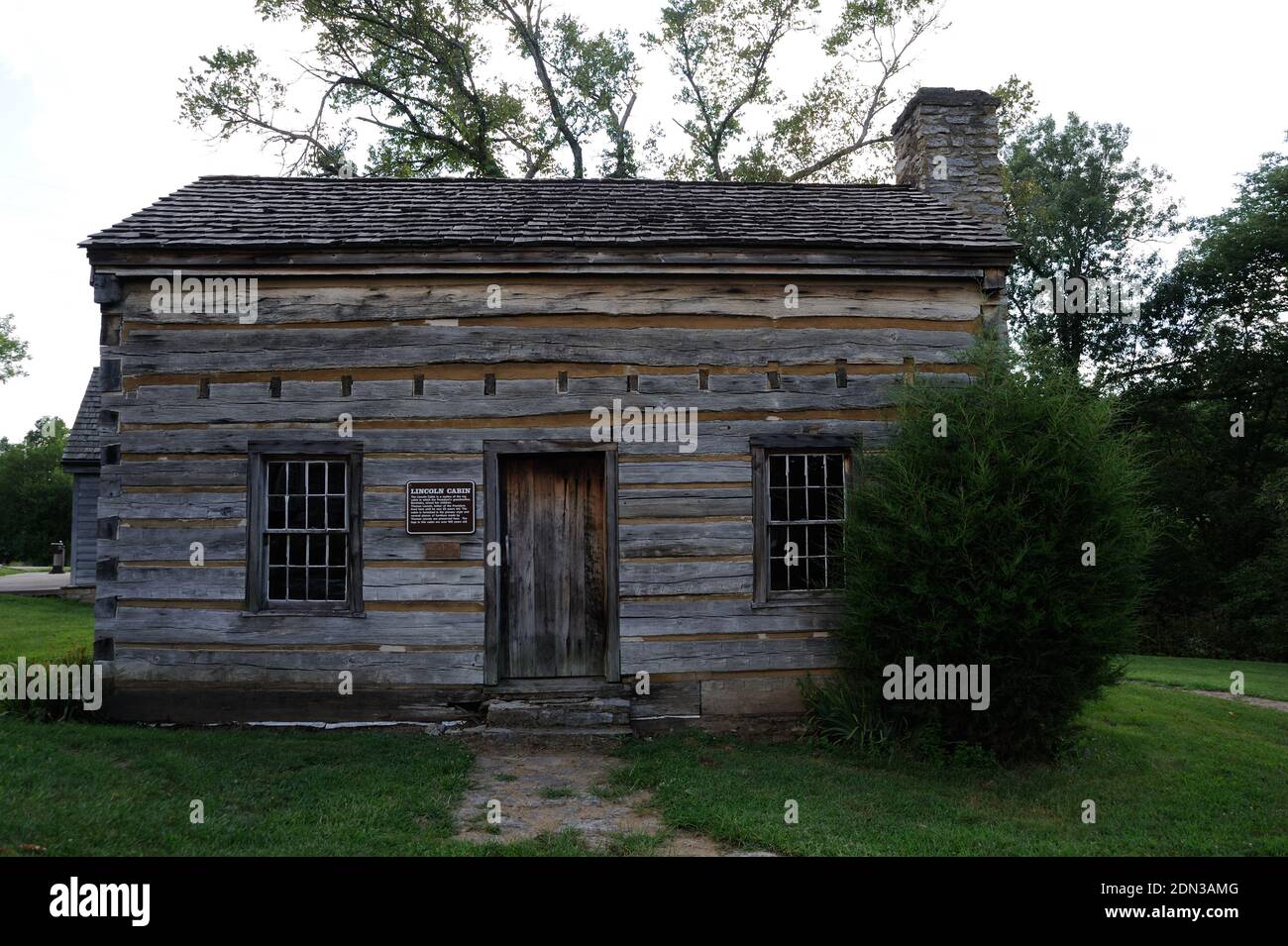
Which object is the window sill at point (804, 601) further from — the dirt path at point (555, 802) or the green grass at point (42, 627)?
the green grass at point (42, 627)

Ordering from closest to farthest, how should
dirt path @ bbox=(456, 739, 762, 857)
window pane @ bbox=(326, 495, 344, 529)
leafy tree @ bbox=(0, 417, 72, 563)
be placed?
1. dirt path @ bbox=(456, 739, 762, 857)
2. window pane @ bbox=(326, 495, 344, 529)
3. leafy tree @ bbox=(0, 417, 72, 563)

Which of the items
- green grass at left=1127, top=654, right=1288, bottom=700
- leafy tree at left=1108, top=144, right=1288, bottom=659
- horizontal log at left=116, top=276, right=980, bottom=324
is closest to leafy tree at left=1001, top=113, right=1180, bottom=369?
leafy tree at left=1108, top=144, right=1288, bottom=659

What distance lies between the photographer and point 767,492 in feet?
27.0

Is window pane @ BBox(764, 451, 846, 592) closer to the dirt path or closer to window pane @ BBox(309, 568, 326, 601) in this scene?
the dirt path

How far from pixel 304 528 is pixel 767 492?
182 inches

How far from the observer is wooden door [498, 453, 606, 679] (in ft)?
27.0

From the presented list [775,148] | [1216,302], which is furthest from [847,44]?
[1216,302]

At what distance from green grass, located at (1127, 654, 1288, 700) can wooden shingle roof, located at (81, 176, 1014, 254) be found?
6427 millimetres

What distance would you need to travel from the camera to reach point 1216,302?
23.6 m

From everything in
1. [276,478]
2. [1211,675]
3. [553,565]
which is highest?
[276,478]

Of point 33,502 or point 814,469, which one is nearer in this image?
point 814,469

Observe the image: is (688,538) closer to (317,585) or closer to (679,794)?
(679,794)

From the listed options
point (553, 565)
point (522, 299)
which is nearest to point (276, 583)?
point (553, 565)
